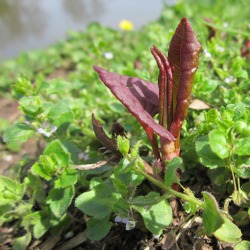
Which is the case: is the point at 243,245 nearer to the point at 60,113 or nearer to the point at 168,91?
the point at 168,91

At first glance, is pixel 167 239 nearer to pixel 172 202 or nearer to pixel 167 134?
pixel 172 202

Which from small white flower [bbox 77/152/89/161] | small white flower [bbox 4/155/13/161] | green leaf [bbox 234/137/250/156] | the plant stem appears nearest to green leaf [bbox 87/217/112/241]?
small white flower [bbox 77/152/89/161]

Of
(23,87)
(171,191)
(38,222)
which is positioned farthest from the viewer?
(23,87)

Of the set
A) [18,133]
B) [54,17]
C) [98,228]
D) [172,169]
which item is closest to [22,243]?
[98,228]

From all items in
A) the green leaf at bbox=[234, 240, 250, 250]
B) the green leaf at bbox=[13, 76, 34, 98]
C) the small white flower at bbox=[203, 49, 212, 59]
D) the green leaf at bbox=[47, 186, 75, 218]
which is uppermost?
the green leaf at bbox=[13, 76, 34, 98]

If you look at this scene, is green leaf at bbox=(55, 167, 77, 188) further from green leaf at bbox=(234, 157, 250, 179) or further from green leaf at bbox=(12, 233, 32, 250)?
green leaf at bbox=(234, 157, 250, 179)

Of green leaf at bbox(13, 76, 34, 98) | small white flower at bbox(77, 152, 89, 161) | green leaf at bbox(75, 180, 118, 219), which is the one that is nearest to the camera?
green leaf at bbox(75, 180, 118, 219)

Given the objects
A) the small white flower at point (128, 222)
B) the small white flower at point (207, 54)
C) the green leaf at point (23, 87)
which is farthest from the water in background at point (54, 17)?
the small white flower at point (128, 222)
